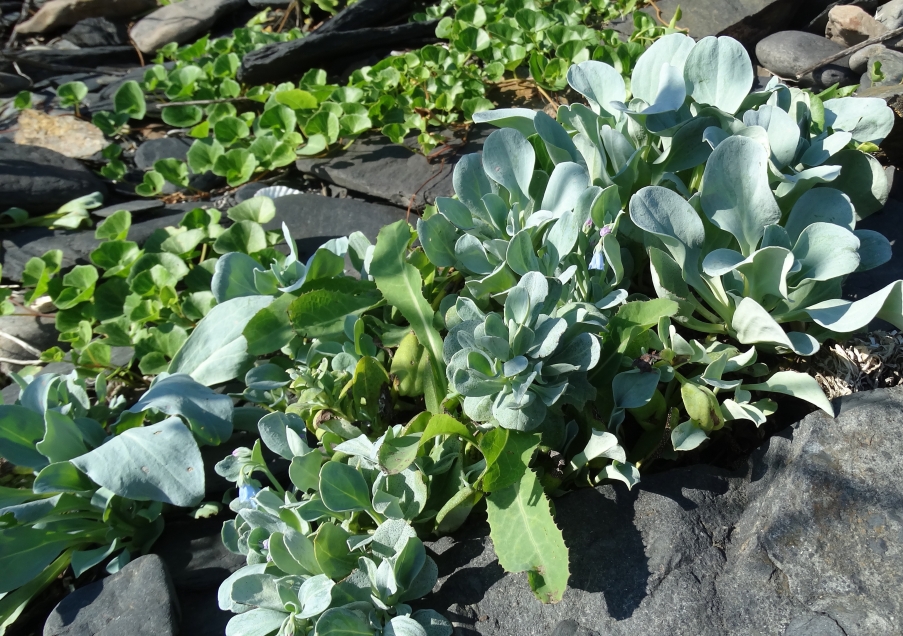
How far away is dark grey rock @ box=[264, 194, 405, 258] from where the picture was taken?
2.76 metres

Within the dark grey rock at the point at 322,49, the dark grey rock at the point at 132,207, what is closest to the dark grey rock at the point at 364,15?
the dark grey rock at the point at 322,49

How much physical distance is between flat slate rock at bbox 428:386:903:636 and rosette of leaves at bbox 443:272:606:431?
0.28 meters

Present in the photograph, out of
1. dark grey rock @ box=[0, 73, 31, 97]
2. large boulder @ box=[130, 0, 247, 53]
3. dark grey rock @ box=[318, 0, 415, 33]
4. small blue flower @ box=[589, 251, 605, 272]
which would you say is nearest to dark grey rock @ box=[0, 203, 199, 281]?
dark grey rock @ box=[318, 0, 415, 33]

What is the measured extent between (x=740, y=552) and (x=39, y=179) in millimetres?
3187

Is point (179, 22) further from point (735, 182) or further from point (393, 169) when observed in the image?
point (735, 182)

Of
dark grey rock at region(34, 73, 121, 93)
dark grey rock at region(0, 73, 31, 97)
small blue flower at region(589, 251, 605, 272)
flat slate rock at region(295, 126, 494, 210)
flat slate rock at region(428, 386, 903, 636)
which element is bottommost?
dark grey rock at region(34, 73, 121, 93)

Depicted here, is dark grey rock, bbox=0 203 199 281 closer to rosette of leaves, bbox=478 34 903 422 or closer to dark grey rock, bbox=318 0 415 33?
dark grey rock, bbox=318 0 415 33

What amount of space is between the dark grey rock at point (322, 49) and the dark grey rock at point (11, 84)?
1.75 m

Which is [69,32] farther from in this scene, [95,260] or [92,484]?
[92,484]

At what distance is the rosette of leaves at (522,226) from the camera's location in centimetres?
164

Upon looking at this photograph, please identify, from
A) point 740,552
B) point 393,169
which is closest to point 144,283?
point 393,169

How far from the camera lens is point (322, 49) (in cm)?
388

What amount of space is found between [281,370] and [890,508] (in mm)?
1440

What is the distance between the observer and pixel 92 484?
5.75ft
